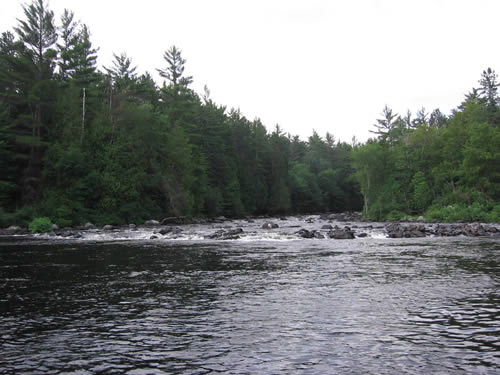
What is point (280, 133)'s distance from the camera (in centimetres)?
12131

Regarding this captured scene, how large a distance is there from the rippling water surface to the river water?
35mm

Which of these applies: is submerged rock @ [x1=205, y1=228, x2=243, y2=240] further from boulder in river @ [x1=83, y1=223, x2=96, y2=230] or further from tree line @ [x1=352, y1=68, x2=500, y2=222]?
tree line @ [x1=352, y1=68, x2=500, y2=222]

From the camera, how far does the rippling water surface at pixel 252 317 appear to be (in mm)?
6406

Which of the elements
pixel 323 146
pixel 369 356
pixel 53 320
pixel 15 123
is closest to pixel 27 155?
pixel 15 123

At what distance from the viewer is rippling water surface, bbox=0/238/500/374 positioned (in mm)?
6406

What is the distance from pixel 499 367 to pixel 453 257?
1312 centimetres

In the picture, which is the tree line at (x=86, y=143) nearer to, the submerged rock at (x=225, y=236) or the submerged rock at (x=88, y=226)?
the submerged rock at (x=88, y=226)

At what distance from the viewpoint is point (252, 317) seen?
905 cm

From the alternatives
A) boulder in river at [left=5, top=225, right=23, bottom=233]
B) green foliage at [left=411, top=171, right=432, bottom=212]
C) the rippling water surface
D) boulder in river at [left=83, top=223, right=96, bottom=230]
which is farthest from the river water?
green foliage at [left=411, top=171, right=432, bottom=212]

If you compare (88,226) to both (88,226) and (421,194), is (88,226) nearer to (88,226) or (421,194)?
(88,226)

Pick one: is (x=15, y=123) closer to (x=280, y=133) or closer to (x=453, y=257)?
(x=453, y=257)

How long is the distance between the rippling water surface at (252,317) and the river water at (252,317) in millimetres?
35

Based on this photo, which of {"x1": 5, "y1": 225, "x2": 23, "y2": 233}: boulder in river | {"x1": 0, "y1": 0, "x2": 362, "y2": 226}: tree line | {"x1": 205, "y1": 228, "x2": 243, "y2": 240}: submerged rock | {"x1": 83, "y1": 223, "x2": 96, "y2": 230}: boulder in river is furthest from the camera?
{"x1": 0, "y1": 0, "x2": 362, "y2": 226}: tree line

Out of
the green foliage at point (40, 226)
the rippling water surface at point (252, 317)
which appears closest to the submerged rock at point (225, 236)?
the rippling water surface at point (252, 317)
